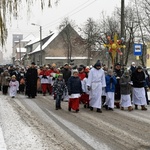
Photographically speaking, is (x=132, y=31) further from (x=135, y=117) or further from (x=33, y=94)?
(x=135, y=117)

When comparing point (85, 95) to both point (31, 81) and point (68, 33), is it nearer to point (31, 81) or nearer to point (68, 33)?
point (31, 81)

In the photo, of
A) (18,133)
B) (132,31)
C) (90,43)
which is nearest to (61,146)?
(18,133)

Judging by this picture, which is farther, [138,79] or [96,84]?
[138,79]

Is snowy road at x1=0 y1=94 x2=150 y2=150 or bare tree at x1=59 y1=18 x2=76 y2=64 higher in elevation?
bare tree at x1=59 y1=18 x2=76 y2=64

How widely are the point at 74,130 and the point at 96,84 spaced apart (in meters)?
4.50

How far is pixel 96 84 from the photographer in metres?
14.0

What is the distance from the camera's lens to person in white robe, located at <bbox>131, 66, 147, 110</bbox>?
1459cm

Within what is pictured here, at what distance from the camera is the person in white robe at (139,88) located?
47.9ft

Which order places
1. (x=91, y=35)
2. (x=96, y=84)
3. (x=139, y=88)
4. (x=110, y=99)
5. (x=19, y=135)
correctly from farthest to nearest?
(x=91, y=35) < (x=139, y=88) < (x=110, y=99) < (x=96, y=84) < (x=19, y=135)

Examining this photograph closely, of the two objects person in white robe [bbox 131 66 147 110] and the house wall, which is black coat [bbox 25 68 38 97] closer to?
person in white robe [bbox 131 66 147 110]

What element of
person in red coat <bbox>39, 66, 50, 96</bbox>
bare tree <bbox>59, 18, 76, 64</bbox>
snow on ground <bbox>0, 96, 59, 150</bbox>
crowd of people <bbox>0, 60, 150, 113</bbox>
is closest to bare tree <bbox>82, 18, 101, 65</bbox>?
bare tree <bbox>59, 18, 76, 64</bbox>

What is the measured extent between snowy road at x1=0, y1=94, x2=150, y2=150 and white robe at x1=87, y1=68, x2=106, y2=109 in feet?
1.79

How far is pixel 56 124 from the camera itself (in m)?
10.7

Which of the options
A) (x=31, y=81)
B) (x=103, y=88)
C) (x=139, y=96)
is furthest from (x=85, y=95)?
(x=31, y=81)
